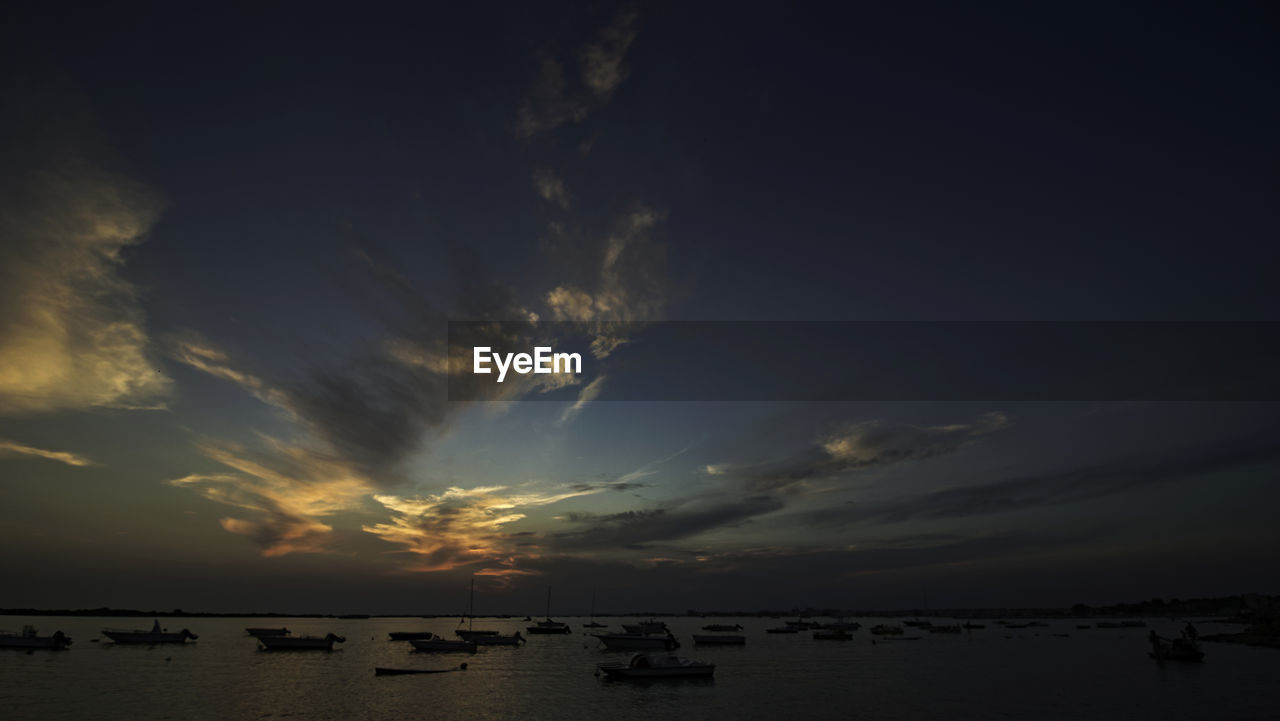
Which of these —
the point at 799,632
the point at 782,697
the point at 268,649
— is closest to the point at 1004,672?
the point at 782,697

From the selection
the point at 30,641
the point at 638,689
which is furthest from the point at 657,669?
the point at 30,641

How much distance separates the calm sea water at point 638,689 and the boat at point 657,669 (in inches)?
35.6

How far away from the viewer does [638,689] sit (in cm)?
5681

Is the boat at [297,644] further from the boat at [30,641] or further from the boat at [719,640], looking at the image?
the boat at [719,640]

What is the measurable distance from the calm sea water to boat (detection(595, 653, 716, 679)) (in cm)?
90

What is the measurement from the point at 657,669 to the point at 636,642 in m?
45.9

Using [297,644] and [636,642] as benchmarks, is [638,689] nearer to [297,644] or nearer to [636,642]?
[636,642]

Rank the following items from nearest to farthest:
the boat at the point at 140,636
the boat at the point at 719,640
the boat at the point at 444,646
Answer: the boat at the point at 444,646 → the boat at the point at 140,636 → the boat at the point at 719,640

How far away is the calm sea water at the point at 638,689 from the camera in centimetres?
4422

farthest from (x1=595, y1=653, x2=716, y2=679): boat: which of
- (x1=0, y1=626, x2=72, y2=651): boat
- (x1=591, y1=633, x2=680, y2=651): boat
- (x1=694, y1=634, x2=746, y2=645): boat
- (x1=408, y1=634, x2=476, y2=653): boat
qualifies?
(x1=0, y1=626, x2=72, y2=651): boat

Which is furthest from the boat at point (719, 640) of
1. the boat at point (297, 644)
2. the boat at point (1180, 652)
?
the boat at point (297, 644)

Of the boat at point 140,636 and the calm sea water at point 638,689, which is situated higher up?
Answer: the calm sea water at point 638,689

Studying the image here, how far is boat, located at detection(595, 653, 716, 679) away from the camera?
60.5 meters

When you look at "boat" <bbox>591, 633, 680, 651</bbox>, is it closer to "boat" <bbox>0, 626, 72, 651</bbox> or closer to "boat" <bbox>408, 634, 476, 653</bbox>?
"boat" <bbox>408, 634, 476, 653</bbox>
